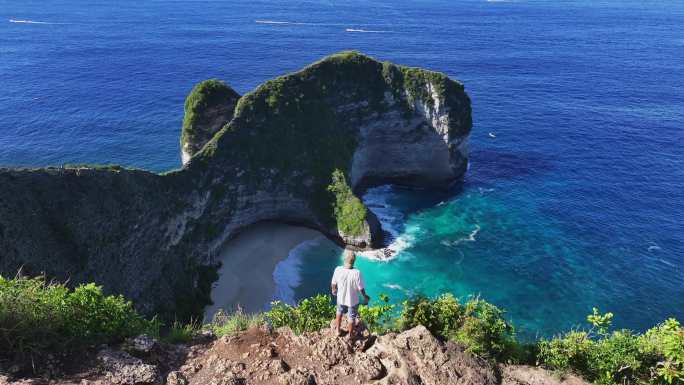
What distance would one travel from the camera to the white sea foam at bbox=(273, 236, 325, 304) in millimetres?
47188

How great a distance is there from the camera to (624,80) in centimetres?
11425

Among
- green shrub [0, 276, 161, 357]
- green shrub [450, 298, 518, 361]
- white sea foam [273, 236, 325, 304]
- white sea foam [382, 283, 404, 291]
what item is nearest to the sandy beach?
white sea foam [273, 236, 325, 304]

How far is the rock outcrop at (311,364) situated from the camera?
12.2m

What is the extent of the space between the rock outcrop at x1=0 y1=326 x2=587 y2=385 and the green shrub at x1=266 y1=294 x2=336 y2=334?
1261mm

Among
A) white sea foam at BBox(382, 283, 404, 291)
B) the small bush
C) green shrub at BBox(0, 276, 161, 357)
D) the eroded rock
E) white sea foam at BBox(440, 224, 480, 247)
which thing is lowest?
white sea foam at BBox(382, 283, 404, 291)

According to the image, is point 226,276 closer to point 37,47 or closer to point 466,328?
point 466,328

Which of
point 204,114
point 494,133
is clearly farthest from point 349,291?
point 494,133

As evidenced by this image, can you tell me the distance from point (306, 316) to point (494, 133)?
78371mm

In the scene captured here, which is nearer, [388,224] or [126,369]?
[126,369]

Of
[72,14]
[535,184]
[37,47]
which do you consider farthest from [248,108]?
[72,14]

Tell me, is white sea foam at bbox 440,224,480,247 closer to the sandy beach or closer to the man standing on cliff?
the sandy beach

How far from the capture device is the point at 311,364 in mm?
13000

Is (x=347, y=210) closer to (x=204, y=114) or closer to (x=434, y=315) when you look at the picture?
(x=204, y=114)

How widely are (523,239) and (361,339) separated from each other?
47838 millimetres
